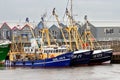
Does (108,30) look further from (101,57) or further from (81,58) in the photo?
(81,58)

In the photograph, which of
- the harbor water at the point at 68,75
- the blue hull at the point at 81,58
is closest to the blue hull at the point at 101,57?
the blue hull at the point at 81,58

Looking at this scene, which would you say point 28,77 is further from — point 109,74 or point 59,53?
point 59,53

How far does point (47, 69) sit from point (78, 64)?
6394 millimetres

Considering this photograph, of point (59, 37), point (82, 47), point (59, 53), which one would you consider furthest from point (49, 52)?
point (59, 37)

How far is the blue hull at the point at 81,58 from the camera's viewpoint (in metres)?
79.0

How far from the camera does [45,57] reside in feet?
265

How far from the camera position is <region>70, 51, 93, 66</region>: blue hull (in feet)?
259

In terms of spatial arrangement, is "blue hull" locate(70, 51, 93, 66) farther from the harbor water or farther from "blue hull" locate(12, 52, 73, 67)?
the harbor water

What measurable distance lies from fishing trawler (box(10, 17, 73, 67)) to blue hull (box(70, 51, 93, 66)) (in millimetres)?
1112

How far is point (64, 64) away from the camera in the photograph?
78625 millimetres

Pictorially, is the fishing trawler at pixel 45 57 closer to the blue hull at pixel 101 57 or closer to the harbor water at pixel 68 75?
the harbor water at pixel 68 75

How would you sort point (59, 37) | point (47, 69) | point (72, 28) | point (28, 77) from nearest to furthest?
1. point (28, 77)
2. point (47, 69)
3. point (72, 28)
4. point (59, 37)

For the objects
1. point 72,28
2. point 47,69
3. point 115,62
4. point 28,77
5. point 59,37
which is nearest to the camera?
point 28,77

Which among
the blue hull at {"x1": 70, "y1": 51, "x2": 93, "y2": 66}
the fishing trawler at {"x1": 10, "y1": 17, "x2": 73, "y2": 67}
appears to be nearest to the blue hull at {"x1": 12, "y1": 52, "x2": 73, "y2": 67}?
the fishing trawler at {"x1": 10, "y1": 17, "x2": 73, "y2": 67}
